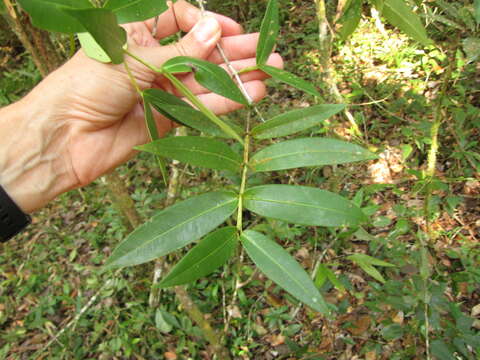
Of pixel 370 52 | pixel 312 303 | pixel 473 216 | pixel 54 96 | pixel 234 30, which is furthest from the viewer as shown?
pixel 370 52

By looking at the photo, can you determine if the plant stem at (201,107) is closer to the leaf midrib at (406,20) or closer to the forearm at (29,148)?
the leaf midrib at (406,20)

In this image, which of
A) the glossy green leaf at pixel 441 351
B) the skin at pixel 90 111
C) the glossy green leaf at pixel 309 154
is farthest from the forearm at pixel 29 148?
the glossy green leaf at pixel 441 351

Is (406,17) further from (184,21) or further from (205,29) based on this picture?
(184,21)

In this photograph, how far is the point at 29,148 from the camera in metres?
1.28

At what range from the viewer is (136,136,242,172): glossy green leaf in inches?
26.3

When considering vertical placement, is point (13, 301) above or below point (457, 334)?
below

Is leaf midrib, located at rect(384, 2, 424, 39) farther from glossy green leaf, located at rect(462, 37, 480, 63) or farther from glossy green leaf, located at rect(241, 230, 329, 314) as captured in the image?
glossy green leaf, located at rect(241, 230, 329, 314)

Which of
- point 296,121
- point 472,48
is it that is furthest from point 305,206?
point 472,48

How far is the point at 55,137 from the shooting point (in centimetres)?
133

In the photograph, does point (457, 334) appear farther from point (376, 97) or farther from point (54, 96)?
point (376, 97)

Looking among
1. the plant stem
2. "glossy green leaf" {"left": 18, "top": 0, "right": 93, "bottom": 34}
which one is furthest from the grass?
"glossy green leaf" {"left": 18, "top": 0, "right": 93, "bottom": 34}

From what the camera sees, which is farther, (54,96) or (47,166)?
(47,166)

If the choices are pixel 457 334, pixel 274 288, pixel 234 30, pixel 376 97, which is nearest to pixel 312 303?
pixel 457 334

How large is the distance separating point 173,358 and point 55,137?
4.64 feet
